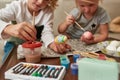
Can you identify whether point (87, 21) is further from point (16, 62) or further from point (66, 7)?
point (16, 62)

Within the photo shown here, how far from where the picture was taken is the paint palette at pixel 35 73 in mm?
521

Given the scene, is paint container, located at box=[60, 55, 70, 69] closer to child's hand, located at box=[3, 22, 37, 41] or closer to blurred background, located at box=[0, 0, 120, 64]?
child's hand, located at box=[3, 22, 37, 41]

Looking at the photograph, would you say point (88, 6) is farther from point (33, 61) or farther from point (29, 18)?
point (33, 61)

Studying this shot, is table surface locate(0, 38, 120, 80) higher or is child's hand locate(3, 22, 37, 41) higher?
child's hand locate(3, 22, 37, 41)

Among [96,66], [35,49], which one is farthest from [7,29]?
[96,66]

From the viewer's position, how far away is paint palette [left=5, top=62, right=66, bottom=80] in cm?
52

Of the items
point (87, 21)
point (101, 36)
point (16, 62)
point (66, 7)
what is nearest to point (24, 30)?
point (16, 62)

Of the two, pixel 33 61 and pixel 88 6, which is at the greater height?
pixel 88 6

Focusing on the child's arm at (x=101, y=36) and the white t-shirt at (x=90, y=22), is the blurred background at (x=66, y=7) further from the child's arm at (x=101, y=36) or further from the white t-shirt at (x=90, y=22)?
the child's arm at (x=101, y=36)

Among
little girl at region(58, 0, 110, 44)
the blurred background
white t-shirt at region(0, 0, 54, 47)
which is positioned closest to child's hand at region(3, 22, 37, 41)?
white t-shirt at region(0, 0, 54, 47)

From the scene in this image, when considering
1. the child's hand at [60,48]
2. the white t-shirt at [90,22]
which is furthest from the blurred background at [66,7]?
the child's hand at [60,48]

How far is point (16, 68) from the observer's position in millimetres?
583

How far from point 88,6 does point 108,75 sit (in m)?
0.72

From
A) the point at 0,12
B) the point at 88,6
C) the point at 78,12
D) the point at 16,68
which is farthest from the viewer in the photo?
the point at 78,12
